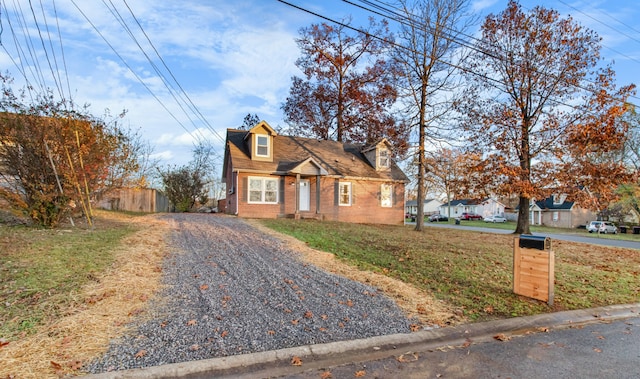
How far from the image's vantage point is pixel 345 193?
2086 centimetres

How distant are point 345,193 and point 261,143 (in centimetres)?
571

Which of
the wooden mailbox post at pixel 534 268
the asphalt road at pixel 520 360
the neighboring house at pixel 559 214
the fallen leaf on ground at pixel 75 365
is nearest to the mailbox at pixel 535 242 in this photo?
the wooden mailbox post at pixel 534 268

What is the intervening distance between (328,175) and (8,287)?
15883 millimetres

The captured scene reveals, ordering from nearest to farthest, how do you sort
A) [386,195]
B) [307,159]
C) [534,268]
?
1. [534,268]
2. [307,159]
3. [386,195]

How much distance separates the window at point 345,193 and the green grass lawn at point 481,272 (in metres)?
8.70

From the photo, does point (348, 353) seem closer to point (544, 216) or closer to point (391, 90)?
point (391, 90)

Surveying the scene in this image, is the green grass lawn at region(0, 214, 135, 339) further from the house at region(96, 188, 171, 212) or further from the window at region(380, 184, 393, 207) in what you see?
the window at region(380, 184, 393, 207)

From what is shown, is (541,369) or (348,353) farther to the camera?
(348,353)

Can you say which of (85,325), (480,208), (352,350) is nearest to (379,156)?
(352,350)

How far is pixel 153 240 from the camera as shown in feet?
29.6

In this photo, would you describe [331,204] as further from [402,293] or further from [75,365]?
[75,365]

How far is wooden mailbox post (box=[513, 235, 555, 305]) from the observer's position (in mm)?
5668

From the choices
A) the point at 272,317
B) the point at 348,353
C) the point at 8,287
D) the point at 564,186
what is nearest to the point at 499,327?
the point at 348,353

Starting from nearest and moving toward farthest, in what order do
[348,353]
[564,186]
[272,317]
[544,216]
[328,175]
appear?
[348,353], [272,317], [564,186], [328,175], [544,216]
